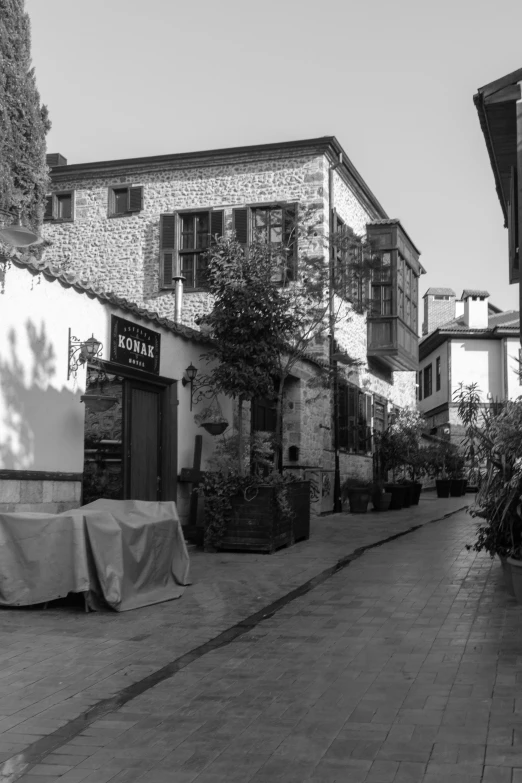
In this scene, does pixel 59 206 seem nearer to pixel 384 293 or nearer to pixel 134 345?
pixel 384 293

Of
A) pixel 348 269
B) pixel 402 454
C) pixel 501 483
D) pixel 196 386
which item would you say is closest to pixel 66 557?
pixel 501 483

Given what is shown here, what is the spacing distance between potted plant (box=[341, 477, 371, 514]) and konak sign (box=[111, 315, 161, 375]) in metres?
7.97

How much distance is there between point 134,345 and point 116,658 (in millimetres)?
5641

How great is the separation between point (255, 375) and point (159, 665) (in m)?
6.64

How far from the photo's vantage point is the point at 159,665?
5.70 m

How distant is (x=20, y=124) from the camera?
15750mm

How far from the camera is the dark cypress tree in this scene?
1537 centimetres

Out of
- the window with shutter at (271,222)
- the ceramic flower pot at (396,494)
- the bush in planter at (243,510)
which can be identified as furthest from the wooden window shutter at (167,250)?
the bush in planter at (243,510)

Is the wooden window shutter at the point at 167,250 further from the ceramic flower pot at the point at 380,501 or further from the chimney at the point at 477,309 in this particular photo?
the chimney at the point at 477,309

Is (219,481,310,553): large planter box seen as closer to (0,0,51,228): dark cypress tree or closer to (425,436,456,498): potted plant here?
(0,0,51,228): dark cypress tree

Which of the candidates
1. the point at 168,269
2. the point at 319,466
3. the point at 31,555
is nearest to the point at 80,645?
the point at 31,555

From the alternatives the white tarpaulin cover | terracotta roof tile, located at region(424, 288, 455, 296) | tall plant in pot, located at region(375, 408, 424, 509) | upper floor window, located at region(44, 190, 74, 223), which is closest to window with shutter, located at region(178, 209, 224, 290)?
upper floor window, located at region(44, 190, 74, 223)

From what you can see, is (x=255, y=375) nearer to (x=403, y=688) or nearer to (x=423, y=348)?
(x=403, y=688)

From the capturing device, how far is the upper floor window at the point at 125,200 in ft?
64.7
